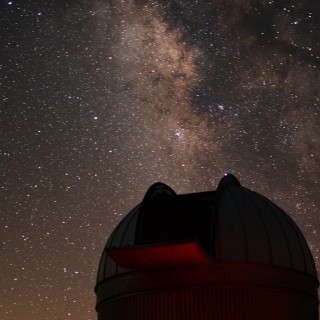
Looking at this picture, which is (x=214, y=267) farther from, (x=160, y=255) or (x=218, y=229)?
(x=160, y=255)

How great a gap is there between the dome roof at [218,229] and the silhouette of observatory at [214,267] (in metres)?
0.02

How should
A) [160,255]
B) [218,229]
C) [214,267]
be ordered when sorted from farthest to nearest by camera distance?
[218,229]
[214,267]
[160,255]

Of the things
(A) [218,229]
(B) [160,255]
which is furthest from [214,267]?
(B) [160,255]

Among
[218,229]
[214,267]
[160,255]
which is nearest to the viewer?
[160,255]

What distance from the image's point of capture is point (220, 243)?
11.4 m

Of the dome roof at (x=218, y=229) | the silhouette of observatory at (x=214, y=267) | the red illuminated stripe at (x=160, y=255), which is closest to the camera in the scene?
the red illuminated stripe at (x=160, y=255)

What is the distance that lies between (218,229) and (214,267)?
2.33 ft

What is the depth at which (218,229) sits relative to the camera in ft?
37.6

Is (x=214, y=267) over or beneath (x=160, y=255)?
beneath

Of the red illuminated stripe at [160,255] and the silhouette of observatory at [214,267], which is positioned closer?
the red illuminated stripe at [160,255]

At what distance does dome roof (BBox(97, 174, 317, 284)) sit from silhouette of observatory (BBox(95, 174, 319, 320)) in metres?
0.02

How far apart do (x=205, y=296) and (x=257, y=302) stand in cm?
98

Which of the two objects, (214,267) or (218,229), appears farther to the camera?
(218,229)

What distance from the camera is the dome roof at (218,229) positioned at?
1138 cm
